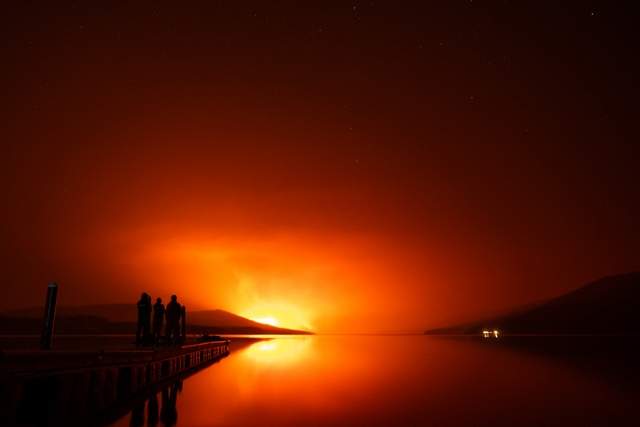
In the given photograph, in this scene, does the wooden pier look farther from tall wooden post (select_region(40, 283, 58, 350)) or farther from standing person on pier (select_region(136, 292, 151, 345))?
standing person on pier (select_region(136, 292, 151, 345))

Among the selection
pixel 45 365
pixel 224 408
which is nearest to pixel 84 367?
pixel 45 365

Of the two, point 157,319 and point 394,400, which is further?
point 157,319

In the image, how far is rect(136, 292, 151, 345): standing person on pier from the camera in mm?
21766

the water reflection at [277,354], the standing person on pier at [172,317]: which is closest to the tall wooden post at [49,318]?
the standing person on pier at [172,317]

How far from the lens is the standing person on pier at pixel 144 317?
21766 mm

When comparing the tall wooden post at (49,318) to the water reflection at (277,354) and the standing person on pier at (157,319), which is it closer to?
the standing person on pier at (157,319)

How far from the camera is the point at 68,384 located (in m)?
12.2

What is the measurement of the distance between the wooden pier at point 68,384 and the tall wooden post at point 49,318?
2055 millimetres

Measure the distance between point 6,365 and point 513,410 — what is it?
45.4 feet

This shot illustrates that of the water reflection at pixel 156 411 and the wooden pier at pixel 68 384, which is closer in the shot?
the wooden pier at pixel 68 384

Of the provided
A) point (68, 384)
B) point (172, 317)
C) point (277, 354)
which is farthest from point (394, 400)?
point (277, 354)

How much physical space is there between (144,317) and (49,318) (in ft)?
20.1

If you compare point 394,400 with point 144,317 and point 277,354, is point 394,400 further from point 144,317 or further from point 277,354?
point 277,354

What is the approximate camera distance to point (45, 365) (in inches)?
448
